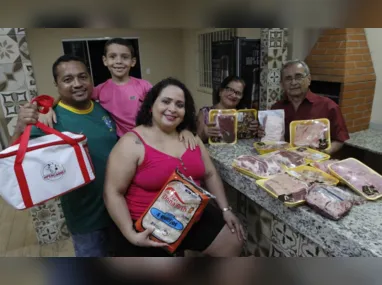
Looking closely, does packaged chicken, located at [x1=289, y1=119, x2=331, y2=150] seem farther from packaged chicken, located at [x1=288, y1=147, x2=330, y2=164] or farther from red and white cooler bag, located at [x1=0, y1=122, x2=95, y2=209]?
red and white cooler bag, located at [x1=0, y1=122, x2=95, y2=209]

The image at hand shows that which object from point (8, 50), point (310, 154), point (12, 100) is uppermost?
point (8, 50)

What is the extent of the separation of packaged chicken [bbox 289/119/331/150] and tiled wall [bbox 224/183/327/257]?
1.32 feet

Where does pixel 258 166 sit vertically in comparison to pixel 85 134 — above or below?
below

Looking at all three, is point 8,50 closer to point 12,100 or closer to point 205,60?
point 12,100

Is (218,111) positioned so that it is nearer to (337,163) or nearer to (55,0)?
(337,163)

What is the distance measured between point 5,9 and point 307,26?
0.17 meters

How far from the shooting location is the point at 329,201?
2.89ft

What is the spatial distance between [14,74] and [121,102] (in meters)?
0.93

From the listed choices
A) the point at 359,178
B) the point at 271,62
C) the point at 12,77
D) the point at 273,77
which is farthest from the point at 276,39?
the point at 12,77

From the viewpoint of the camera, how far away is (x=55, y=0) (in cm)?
13

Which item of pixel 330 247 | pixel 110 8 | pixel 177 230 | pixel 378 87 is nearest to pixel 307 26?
pixel 110 8

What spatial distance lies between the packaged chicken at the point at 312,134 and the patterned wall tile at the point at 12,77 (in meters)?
1.78

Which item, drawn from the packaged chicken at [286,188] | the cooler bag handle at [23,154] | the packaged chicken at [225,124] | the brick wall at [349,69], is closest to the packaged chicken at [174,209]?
the packaged chicken at [286,188]

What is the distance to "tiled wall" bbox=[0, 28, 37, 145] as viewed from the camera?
1.80 meters
